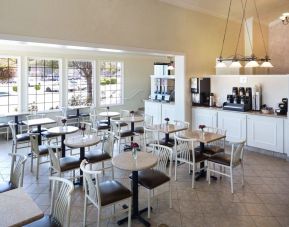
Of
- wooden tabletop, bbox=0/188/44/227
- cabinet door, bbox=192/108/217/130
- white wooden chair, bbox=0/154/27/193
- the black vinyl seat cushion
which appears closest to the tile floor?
white wooden chair, bbox=0/154/27/193

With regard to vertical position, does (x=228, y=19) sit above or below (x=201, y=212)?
above

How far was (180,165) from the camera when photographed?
212 inches

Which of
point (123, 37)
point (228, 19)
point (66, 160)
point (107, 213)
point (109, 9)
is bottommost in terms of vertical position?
point (107, 213)


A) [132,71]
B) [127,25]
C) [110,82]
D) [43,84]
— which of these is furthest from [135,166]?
[132,71]

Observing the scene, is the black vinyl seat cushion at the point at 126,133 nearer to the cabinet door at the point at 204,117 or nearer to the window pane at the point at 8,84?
the cabinet door at the point at 204,117

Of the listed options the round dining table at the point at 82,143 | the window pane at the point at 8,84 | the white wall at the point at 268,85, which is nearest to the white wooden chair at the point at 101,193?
the round dining table at the point at 82,143

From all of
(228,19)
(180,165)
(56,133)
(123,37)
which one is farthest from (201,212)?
(228,19)

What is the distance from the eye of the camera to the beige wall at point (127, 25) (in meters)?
4.48

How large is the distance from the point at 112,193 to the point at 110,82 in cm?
796

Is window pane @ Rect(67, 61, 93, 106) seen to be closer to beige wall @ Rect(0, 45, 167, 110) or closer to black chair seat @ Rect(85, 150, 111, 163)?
beige wall @ Rect(0, 45, 167, 110)

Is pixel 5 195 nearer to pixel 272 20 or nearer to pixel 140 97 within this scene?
pixel 140 97

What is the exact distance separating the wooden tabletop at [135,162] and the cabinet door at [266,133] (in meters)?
3.52

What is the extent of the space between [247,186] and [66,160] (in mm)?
3070

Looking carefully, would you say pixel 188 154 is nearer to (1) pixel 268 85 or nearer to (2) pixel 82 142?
(2) pixel 82 142
